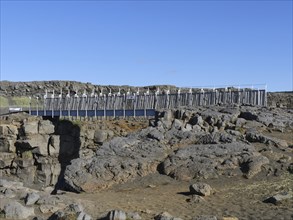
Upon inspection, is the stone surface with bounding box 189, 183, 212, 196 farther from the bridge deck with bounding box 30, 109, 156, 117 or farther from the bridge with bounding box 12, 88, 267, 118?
the bridge deck with bounding box 30, 109, 156, 117

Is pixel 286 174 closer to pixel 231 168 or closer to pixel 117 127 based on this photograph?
pixel 231 168

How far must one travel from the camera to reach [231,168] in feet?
64.4

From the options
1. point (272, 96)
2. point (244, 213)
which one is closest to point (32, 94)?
point (272, 96)

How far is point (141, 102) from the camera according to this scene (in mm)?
33938

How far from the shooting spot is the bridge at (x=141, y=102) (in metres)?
29.9

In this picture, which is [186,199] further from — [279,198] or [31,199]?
[31,199]

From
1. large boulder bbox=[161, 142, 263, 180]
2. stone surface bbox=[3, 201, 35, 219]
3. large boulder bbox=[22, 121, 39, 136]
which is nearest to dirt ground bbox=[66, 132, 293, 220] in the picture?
large boulder bbox=[161, 142, 263, 180]

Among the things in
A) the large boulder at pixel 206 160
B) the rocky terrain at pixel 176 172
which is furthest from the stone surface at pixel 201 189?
the large boulder at pixel 206 160

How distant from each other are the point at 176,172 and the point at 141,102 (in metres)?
14.3

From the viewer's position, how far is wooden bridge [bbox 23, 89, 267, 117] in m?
29.9

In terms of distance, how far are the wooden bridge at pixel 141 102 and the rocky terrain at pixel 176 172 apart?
2246 millimetres

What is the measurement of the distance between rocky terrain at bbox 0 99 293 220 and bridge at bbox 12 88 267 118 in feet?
7.15

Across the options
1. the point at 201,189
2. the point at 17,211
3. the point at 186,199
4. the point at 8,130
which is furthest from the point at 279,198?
the point at 8,130

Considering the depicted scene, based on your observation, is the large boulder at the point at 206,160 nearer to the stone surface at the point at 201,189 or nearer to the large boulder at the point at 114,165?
the large boulder at the point at 114,165
